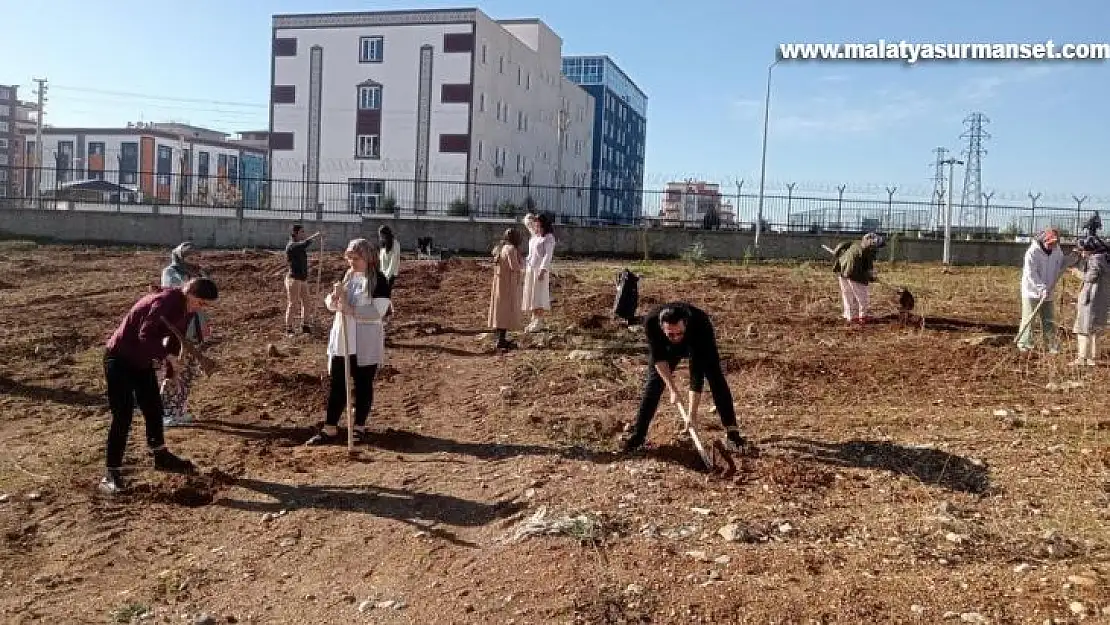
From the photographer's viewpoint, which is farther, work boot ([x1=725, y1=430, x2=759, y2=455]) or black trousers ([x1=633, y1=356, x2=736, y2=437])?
work boot ([x1=725, y1=430, x2=759, y2=455])

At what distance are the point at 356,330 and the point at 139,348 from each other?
1547mm

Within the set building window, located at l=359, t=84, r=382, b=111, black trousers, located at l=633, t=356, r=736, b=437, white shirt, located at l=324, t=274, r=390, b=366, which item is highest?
building window, located at l=359, t=84, r=382, b=111

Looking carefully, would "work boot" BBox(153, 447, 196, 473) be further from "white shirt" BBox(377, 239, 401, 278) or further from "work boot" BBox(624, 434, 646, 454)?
"white shirt" BBox(377, 239, 401, 278)

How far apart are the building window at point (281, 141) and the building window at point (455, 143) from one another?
25.9 ft

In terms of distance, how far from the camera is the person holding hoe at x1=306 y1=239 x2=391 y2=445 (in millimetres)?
7062

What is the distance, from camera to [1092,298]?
29.9ft

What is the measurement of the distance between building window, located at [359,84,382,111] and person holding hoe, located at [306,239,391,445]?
39654mm

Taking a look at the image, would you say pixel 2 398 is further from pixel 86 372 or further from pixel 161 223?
pixel 161 223

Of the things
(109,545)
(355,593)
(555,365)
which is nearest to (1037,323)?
(555,365)

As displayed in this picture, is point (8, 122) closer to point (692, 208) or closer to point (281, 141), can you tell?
point (281, 141)

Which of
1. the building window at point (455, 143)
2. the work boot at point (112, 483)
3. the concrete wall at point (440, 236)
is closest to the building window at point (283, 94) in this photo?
the building window at point (455, 143)

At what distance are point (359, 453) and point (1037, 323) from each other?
793cm

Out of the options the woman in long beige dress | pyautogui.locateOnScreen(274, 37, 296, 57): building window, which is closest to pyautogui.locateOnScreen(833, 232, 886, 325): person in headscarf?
the woman in long beige dress

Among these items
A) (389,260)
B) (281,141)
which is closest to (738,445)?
(389,260)
